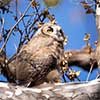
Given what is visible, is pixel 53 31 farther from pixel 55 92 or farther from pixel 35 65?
pixel 55 92

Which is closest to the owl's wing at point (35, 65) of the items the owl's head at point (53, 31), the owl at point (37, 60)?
the owl at point (37, 60)

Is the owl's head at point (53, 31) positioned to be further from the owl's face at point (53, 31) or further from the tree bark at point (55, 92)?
the tree bark at point (55, 92)

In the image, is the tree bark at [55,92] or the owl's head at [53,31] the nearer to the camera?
the tree bark at [55,92]

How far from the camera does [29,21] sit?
201 centimetres

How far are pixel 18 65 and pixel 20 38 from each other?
0.20 meters

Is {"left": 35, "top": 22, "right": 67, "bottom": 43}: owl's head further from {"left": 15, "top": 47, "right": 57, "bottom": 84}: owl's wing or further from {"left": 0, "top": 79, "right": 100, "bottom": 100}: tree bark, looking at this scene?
{"left": 0, "top": 79, "right": 100, "bottom": 100}: tree bark

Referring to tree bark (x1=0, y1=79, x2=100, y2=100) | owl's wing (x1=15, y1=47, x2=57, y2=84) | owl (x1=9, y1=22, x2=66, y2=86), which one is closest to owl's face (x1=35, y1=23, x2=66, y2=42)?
owl (x1=9, y1=22, x2=66, y2=86)

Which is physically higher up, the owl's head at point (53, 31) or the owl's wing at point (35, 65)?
the owl's head at point (53, 31)

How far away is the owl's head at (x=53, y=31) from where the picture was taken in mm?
2061

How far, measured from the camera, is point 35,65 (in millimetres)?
1908

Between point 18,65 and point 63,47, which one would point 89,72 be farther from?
point 18,65

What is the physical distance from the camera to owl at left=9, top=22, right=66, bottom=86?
73.6 inches

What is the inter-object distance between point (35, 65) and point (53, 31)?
1.00ft

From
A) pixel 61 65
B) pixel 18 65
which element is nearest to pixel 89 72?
pixel 61 65
